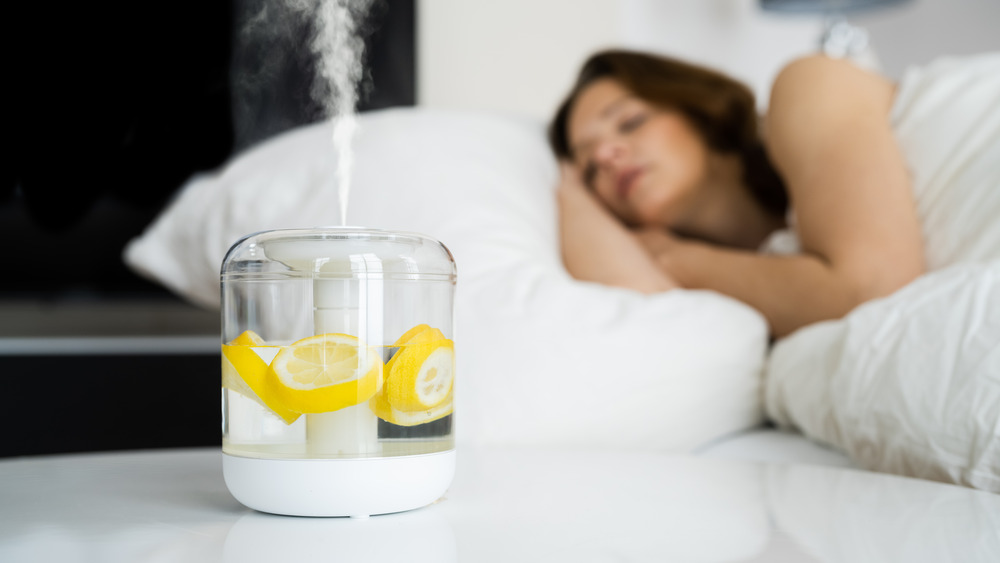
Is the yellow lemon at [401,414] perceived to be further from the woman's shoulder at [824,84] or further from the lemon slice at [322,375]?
the woman's shoulder at [824,84]

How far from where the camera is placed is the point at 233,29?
191 centimetres

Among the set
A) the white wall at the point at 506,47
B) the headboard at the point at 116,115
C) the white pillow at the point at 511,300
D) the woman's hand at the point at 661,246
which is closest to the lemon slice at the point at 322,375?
the white pillow at the point at 511,300

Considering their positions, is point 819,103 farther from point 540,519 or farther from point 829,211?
point 540,519

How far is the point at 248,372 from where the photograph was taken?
0.47m

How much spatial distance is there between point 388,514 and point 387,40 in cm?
174

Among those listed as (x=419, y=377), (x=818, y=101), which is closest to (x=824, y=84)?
(x=818, y=101)

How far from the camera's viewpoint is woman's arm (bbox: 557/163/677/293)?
105 centimetres

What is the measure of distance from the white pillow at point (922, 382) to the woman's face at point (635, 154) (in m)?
0.60

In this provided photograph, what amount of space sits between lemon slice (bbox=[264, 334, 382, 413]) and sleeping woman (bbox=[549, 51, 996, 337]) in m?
0.62

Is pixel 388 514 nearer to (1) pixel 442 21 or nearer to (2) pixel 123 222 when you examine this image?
(2) pixel 123 222

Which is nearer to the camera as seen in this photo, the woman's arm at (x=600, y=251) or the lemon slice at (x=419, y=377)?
the lemon slice at (x=419, y=377)

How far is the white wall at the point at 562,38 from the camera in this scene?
2.11 meters

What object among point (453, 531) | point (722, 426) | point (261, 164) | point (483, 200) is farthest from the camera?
point (261, 164)

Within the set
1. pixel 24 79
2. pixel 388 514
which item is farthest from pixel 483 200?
pixel 24 79
